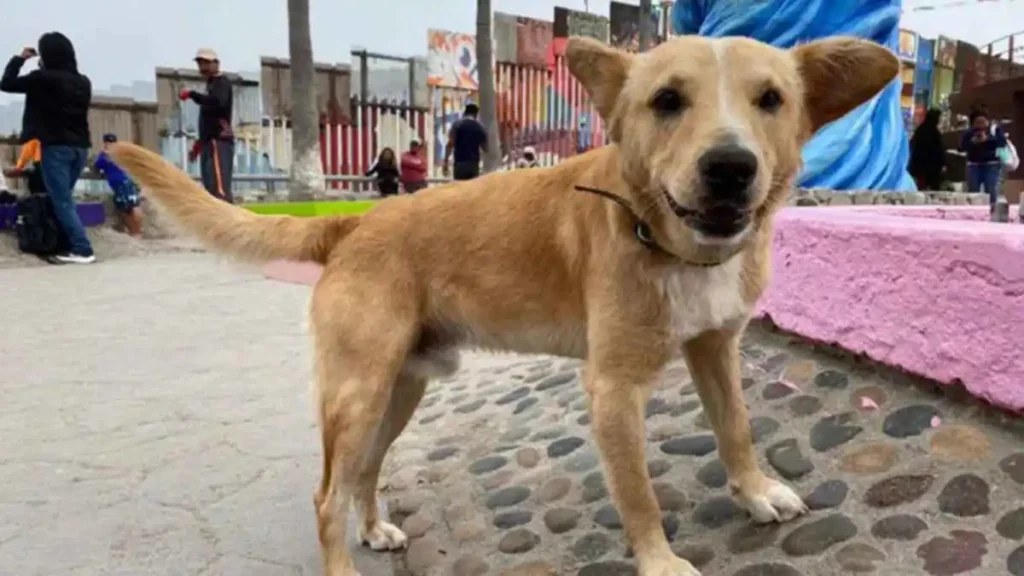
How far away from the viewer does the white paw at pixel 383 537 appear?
3.12m

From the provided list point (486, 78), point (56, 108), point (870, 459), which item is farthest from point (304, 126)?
point (870, 459)

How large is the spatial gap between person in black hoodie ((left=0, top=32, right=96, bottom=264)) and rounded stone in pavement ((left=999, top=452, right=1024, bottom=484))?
29.5 ft

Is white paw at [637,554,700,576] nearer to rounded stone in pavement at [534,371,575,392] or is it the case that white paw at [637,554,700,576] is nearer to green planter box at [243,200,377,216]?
rounded stone in pavement at [534,371,575,392]

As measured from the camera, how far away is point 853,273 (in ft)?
10.9

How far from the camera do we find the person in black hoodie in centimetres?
891

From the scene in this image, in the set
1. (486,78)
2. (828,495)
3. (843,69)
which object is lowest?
(828,495)

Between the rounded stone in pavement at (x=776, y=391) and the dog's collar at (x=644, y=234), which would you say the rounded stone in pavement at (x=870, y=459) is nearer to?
the rounded stone in pavement at (x=776, y=391)

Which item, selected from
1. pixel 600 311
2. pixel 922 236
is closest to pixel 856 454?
pixel 922 236

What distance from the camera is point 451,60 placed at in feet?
70.8

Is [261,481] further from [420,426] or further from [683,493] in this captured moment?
[683,493]

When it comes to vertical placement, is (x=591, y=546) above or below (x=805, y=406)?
below

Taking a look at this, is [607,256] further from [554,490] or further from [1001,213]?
[1001,213]

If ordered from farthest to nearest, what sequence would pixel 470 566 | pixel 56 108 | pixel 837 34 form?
pixel 56 108 → pixel 837 34 → pixel 470 566

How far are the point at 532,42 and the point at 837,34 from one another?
54.0 ft
